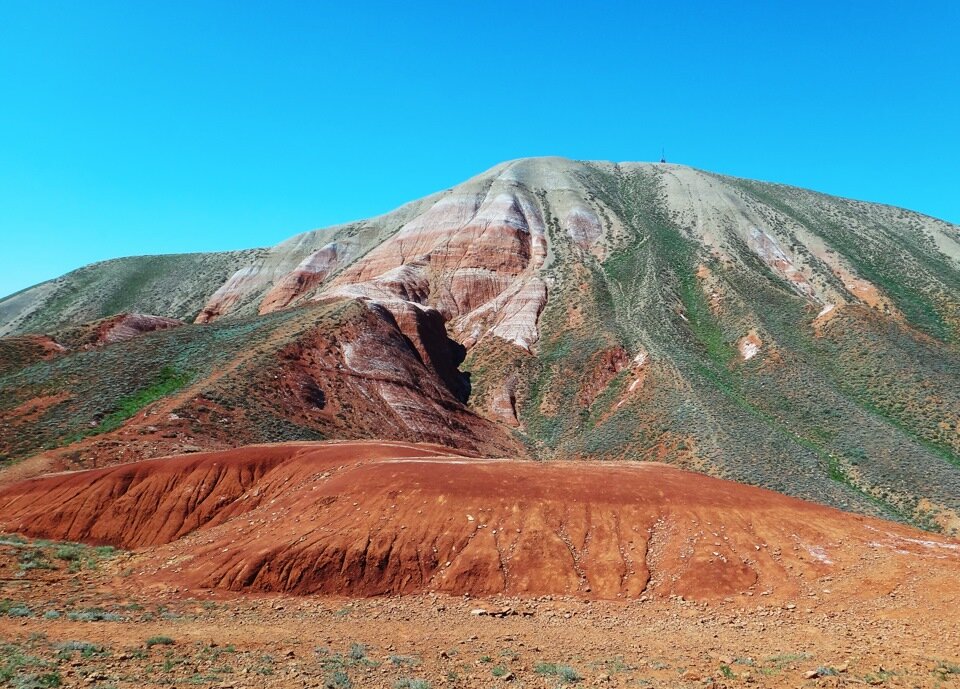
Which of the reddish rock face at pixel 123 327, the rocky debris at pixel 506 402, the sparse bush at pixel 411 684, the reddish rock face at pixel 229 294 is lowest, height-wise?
the sparse bush at pixel 411 684

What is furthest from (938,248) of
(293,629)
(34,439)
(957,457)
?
(34,439)

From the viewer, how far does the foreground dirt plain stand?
394 inches

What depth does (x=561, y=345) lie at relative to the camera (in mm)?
57594

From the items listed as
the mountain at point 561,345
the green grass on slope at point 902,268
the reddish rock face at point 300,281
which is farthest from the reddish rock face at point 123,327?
the green grass on slope at point 902,268

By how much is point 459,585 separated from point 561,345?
138 ft

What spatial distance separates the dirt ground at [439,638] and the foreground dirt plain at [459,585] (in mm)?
73

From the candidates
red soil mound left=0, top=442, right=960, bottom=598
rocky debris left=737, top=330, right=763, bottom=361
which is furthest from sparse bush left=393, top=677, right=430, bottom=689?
rocky debris left=737, top=330, right=763, bottom=361

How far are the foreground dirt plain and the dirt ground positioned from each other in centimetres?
7

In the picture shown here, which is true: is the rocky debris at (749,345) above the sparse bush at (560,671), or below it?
above

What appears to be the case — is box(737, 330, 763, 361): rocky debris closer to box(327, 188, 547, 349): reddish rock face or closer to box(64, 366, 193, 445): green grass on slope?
box(327, 188, 547, 349): reddish rock face

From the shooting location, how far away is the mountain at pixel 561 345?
34250mm

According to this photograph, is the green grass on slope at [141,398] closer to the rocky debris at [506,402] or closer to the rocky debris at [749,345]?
the rocky debris at [506,402]

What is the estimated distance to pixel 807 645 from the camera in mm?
12398

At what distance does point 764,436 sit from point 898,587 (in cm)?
2416
